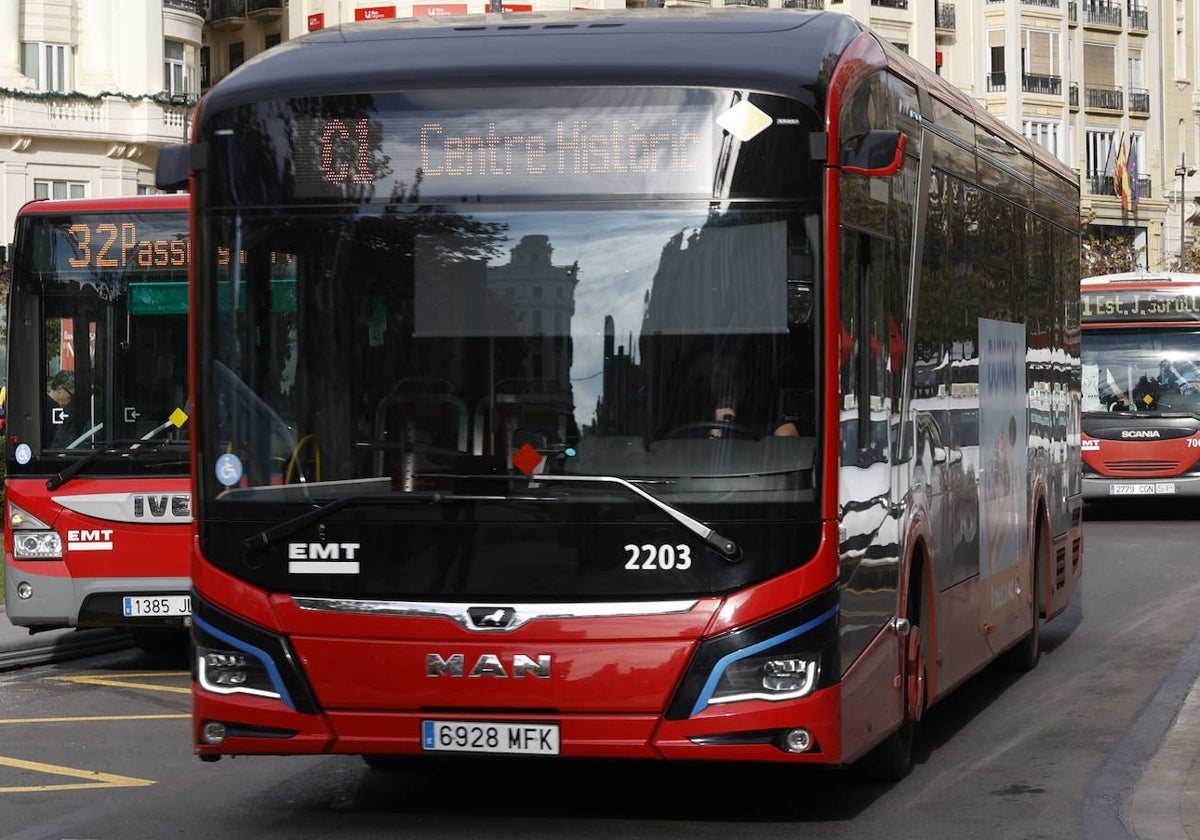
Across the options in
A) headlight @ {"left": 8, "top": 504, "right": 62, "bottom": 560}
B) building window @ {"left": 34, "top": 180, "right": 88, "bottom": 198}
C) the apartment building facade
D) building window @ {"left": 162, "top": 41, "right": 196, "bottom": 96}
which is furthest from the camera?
building window @ {"left": 162, "top": 41, "right": 196, "bottom": 96}

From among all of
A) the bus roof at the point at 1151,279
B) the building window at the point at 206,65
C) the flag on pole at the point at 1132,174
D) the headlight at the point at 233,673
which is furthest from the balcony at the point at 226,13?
the headlight at the point at 233,673

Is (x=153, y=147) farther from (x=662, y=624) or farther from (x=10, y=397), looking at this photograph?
(x=662, y=624)

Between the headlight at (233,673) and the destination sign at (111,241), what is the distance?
623 cm

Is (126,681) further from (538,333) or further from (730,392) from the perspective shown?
(730,392)

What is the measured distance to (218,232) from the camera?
8305mm

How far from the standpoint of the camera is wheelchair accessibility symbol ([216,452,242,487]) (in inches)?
325

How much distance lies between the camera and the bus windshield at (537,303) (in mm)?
7926

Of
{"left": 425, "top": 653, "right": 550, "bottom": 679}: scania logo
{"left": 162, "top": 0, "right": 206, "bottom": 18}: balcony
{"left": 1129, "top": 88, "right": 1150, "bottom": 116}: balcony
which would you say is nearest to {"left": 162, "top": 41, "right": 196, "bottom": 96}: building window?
{"left": 162, "top": 0, "right": 206, "bottom": 18}: balcony

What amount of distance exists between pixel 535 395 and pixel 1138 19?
81.6 meters

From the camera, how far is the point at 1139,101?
8575 cm

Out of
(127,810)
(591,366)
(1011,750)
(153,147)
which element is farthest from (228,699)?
(153,147)

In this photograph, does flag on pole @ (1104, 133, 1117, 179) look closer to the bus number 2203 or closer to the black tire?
the black tire

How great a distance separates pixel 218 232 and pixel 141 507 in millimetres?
6007

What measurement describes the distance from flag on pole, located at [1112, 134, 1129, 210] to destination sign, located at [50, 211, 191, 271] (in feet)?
235
